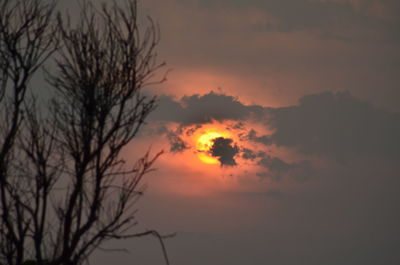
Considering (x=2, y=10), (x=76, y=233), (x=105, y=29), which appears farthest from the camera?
(x=2, y=10)

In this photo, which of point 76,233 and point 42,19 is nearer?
point 76,233

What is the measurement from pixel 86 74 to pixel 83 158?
4.55 ft

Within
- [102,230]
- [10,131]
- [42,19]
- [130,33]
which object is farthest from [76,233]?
[42,19]

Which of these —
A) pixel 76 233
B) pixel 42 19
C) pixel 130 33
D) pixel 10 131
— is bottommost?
pixel 76 233

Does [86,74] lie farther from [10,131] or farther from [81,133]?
[10,131]

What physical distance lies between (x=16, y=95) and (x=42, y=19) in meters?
1.64

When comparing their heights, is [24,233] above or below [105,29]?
below

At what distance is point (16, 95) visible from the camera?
9.81m

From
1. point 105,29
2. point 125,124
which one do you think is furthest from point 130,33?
point 125,124

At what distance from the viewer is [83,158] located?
9.07 metres

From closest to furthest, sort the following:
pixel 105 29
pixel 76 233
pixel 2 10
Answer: pixel 76 233 < pixel 105 29 < pixel 2 10

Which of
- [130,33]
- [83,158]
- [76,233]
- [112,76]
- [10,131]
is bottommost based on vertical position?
[76,233]

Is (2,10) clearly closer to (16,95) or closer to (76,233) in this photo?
Result: (16,95)

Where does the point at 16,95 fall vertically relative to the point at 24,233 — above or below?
above
